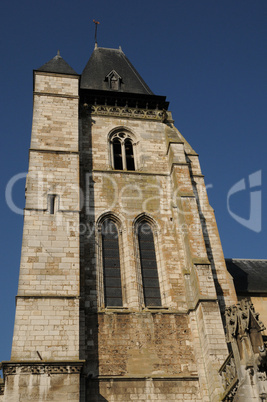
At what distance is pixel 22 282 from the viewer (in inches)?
432

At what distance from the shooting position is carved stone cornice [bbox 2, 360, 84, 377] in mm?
9406

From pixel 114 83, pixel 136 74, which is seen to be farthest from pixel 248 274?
pixel 136 74

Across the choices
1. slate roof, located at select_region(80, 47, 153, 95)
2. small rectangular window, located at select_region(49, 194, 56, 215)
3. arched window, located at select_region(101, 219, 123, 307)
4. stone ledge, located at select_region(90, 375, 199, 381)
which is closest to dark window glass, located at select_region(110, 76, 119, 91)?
slate roof, located at select_region(80, 47, 153, 95)

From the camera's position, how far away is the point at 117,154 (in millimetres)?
16453

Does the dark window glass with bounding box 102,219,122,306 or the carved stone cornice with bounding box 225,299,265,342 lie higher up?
the dark window glass with bounding box 102,219,122,306

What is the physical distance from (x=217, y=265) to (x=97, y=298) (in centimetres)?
357

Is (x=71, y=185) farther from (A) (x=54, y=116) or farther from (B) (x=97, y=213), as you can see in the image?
(A) (x=54, y=116)

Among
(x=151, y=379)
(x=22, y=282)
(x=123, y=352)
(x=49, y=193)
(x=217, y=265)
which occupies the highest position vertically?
(x=49, y=193)

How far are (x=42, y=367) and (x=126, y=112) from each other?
34.7ft

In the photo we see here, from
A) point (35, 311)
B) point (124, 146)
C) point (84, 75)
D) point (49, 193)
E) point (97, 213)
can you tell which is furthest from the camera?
point (84, 75)

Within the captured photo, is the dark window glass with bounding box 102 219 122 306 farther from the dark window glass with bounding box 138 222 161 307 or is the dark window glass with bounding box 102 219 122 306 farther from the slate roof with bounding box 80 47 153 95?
the slate roof with bounding box 80 47 153 95

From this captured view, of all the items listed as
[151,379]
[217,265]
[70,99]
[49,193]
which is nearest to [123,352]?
[151,379]

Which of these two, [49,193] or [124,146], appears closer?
[49,193]

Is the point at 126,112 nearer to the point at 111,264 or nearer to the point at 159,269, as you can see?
the point at 111,264
